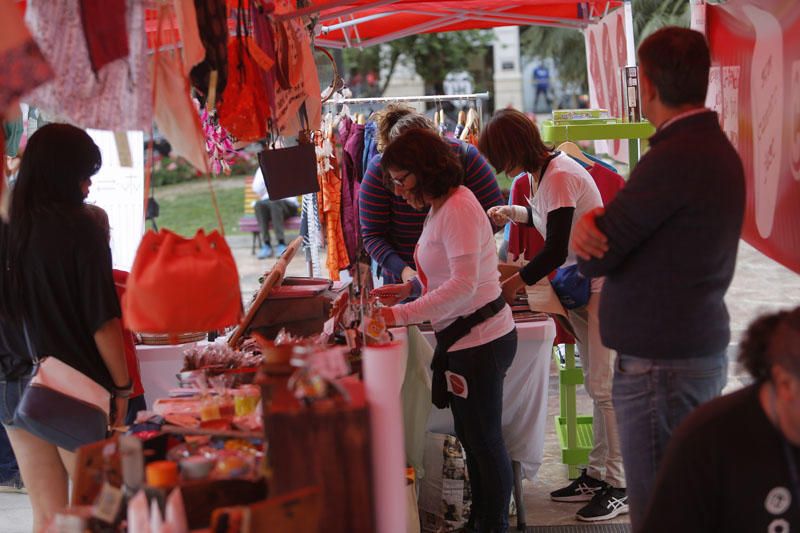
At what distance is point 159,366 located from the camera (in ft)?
13.3

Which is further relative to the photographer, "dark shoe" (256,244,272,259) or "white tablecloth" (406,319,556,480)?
"dark shoe" (256,244,272,259)

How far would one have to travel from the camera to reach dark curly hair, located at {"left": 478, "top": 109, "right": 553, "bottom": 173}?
11.5 feet

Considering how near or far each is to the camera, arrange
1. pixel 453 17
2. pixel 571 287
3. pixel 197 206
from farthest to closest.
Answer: pixel 197 206 → pixel 453 17 → pixel 571 287

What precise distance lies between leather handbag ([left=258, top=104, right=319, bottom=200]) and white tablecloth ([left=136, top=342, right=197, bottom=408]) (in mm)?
818

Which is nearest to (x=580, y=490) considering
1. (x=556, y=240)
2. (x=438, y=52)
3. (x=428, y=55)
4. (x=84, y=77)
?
(x=556, y=240)

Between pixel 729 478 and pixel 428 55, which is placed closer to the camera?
pixel 729 478

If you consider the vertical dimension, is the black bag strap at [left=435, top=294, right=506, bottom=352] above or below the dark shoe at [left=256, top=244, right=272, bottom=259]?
above

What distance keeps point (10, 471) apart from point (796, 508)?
350cm

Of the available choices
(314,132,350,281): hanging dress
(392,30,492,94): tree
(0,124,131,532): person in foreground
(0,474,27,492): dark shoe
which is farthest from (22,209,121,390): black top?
(392,30,492,94): tree

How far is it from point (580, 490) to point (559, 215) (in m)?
1.40

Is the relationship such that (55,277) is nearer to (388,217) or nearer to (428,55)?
(388,217)

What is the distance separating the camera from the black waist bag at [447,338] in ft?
10.7

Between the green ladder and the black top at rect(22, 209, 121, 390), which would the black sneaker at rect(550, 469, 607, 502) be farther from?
the black top at rect(22, 209, 121, 390)

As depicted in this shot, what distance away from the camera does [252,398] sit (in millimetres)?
2568
